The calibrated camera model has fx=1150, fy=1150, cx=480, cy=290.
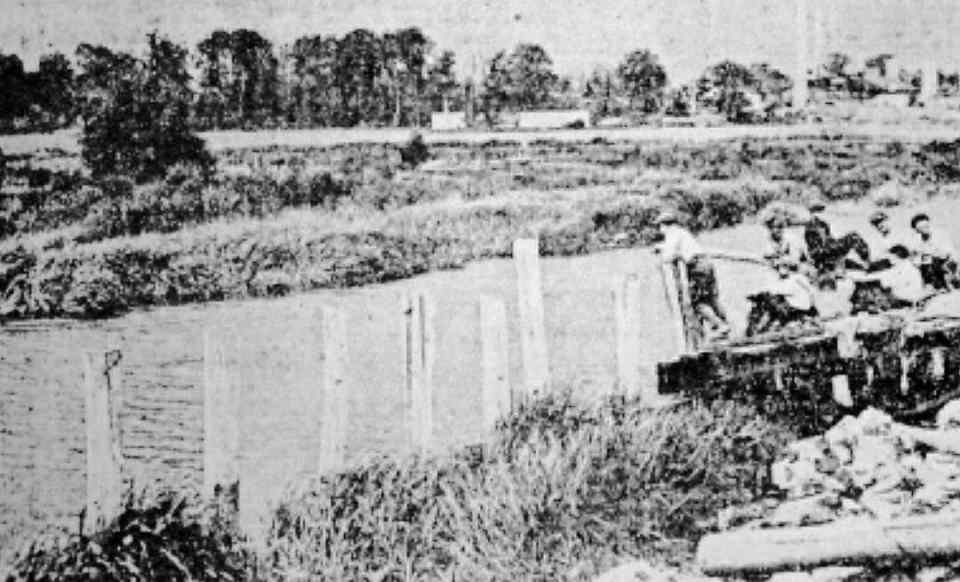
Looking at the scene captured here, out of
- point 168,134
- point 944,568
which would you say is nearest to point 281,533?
point 168,134

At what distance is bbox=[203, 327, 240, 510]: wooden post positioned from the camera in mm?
3504

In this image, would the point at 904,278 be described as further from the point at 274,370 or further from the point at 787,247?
the point at 274,370

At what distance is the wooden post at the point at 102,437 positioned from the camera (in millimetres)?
3439

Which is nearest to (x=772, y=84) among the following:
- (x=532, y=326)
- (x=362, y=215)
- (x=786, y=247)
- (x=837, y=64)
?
(x=837, y=64)

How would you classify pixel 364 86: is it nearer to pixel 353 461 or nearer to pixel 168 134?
pixel 168 134

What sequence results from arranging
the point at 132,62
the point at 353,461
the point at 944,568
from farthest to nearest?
1. the point at 132,62
2. the point at 353,461
3. the point at 944,568

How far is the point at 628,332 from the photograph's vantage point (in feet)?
13.0

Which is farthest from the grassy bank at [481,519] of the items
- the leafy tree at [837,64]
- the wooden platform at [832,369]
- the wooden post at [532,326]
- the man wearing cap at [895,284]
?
the leafy tree at [837,64]

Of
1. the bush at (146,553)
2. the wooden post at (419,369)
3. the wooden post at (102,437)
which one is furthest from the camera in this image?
the wooden post at (419,369)

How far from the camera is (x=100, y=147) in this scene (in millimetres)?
3936

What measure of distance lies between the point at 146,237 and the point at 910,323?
2.73 meters

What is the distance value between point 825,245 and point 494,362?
1.31 metres

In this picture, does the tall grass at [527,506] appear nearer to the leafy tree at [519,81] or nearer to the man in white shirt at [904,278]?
the man in white shirt at [904,278]

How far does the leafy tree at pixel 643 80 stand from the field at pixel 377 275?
0.51ft
